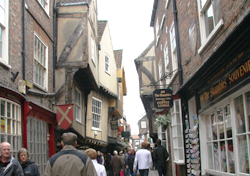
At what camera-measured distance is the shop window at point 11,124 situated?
6.50 meters

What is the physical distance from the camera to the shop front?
479 centimetres

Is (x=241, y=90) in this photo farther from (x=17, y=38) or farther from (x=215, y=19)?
(x=17, y=38)

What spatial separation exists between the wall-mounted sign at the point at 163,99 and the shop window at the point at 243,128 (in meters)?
4.66

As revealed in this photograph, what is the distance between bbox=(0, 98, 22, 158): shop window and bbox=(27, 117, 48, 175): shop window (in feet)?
2.96

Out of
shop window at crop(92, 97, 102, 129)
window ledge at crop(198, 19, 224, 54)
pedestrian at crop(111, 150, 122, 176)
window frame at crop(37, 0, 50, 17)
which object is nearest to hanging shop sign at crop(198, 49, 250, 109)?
window ledge at crop(198, 19, 224, 54)

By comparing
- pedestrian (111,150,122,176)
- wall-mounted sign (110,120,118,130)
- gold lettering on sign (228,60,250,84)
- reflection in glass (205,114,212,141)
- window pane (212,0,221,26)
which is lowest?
pedestrian (111,150,122,176)

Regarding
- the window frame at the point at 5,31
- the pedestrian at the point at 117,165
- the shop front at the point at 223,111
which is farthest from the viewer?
the pedestrian at the point at 117,165

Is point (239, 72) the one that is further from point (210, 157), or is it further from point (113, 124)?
point (113, 124)

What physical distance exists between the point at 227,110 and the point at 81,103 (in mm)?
9114

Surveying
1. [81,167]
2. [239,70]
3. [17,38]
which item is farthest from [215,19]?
[17,38]

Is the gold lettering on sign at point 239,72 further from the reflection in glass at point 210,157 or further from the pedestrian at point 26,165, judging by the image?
the pedestrian at point 26,165

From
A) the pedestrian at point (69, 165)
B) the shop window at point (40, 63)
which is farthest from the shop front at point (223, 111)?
the shop window at point (40, 63)

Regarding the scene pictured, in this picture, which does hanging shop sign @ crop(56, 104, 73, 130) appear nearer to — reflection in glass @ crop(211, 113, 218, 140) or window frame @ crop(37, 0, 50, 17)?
window frame @ crop(37, 0, 50, 17)

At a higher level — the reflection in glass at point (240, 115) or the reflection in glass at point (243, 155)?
the reflection in glass at point (240, 115)
